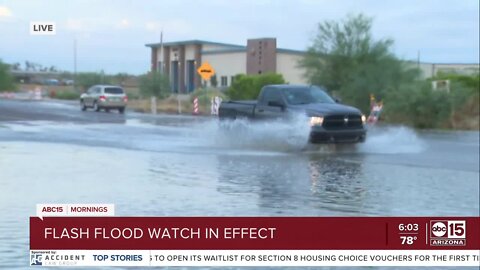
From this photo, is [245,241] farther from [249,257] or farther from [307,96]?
[307,96]

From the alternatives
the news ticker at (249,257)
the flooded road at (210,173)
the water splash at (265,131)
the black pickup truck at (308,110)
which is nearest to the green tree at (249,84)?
the black pickup truck at (308,110)

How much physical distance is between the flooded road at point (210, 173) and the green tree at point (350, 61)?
128 centimetres

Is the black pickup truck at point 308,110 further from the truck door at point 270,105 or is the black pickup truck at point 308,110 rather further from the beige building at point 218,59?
the beige building at point 218,59

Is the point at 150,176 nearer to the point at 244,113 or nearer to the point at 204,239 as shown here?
the point at 244,113

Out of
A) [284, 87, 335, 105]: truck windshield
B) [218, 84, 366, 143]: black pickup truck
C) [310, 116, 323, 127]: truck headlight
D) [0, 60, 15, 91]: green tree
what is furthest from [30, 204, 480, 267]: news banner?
[310, 116, 323, 127]: truck headlight

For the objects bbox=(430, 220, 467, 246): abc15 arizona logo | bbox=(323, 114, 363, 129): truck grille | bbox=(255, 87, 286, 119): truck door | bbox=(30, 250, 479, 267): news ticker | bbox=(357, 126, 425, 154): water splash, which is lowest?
bbox=(357, 126, 425, 154): water splash

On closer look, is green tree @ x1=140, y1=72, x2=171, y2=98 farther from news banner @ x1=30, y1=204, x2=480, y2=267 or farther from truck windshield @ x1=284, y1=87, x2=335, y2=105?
news banner @ x1=30, y1=204, x2=480, y2=267

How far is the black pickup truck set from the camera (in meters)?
8.66

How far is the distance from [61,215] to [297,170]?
8811mm

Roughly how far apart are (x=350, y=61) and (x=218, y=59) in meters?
2.51

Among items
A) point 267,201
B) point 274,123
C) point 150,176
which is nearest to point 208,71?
point 267,201

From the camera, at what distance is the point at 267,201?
959 cm

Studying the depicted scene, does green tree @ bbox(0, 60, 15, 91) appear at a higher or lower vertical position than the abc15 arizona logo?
higher

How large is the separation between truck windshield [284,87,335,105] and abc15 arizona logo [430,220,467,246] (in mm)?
4294
